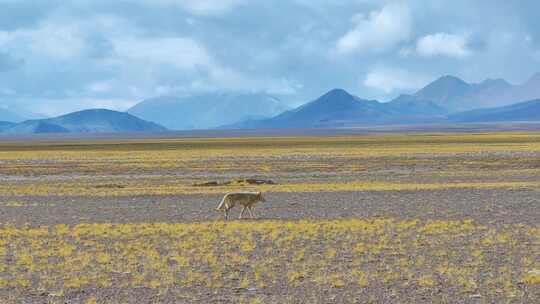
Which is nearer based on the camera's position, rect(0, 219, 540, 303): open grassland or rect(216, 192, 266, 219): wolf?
rect(0, 219, 540, 303): open grassland

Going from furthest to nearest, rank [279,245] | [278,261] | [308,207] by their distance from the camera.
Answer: [308,207], [279,245], [278,261]

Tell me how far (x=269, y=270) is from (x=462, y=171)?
37.4m

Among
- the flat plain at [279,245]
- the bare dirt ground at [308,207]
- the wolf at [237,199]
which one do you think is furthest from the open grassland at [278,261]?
the bare dirt ground at [308,207]

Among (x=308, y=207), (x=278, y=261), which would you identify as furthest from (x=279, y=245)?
(x=308, y=207)

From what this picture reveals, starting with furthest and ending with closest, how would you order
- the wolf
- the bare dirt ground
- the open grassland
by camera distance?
the bare dirt ground, the wolf, the open grassland

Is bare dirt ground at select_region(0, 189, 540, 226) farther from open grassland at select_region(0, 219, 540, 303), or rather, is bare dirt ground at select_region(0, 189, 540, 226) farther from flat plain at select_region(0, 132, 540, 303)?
open grassland at select_region(0, 219, 540, 303)

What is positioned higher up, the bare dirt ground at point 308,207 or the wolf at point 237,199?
the wolf at point 237,199

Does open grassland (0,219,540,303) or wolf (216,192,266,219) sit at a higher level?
wolf (216,192,266,219)

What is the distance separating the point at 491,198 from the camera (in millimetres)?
29281

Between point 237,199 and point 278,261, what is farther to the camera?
point 237,199

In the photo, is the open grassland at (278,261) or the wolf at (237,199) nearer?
the open grassland at (278,261)

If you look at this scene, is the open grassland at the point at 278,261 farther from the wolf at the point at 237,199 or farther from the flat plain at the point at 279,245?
the wolf at the point at 237,199

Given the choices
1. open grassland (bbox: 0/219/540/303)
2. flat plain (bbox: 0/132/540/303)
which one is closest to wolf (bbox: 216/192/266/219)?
flat plain (bbox: 0/132/540/303)

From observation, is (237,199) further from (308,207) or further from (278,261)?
(278,261)
